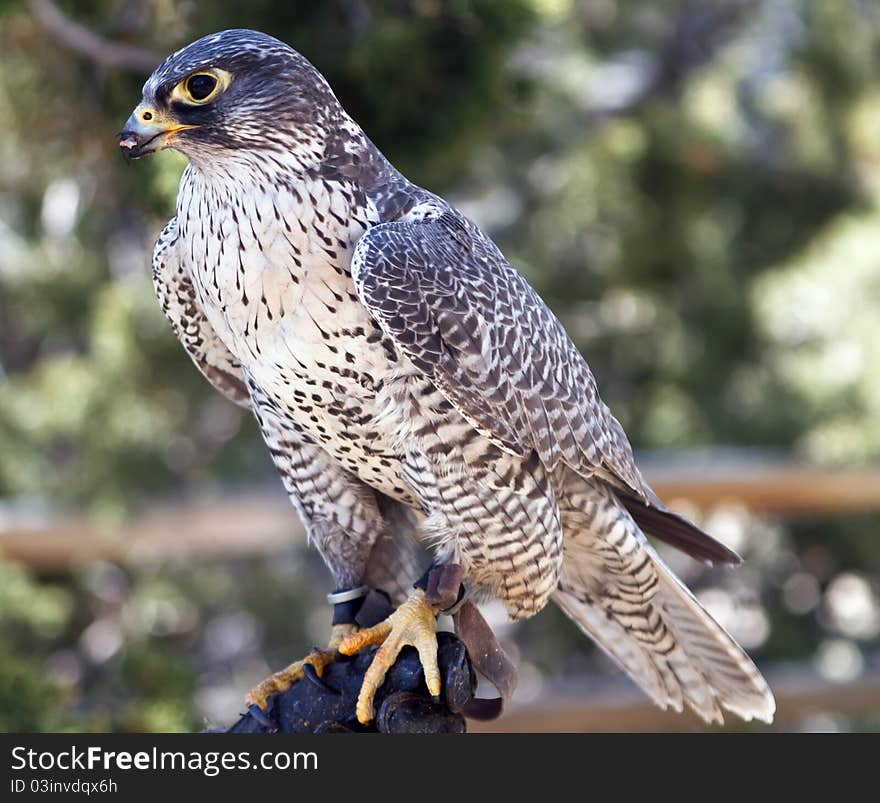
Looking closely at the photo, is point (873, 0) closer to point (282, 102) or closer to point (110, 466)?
point (110, 466)

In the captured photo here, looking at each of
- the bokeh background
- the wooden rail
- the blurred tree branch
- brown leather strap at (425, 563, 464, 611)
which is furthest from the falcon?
the wooden rail

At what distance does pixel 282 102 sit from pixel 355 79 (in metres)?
0.93

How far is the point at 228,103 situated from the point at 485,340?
0.70m

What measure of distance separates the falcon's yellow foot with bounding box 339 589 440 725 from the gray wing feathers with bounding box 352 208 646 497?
0.39m

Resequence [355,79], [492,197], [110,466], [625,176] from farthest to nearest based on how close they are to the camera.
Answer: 1. [492,197]
2. [625,176]
3. [110,466]
4. [355,79]

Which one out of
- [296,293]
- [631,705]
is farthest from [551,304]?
[296,293]

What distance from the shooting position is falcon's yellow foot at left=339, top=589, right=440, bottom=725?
91.3 inches

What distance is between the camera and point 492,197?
24.3 feet

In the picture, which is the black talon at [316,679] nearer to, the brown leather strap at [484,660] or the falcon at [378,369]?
the falcon at [378,369]

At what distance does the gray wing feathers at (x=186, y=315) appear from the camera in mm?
2510

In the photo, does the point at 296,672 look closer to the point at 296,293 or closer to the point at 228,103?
the point at 296,293

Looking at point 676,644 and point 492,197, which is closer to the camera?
point 676,644

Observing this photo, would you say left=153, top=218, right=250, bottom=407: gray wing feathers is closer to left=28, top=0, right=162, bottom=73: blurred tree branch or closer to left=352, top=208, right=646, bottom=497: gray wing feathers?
left=352, top=208, right=646, bottom=497: gray wing feathers

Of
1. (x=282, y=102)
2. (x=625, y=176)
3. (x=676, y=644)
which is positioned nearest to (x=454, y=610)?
(x=676, y=644)
